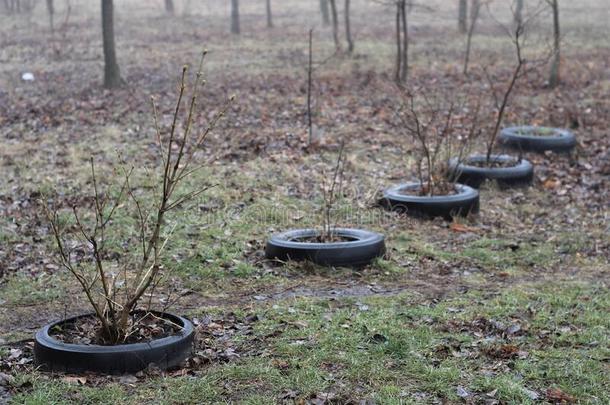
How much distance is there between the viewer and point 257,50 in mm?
26938

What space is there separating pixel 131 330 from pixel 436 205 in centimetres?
530

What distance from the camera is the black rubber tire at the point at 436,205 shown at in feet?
32.4

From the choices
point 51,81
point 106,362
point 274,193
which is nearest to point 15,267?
point 106,362

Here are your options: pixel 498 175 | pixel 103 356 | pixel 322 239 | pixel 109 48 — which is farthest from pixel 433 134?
pixel 103 356

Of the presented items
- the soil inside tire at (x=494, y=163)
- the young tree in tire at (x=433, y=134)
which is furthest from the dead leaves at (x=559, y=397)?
the soil inside tire at (x=494, y=163)

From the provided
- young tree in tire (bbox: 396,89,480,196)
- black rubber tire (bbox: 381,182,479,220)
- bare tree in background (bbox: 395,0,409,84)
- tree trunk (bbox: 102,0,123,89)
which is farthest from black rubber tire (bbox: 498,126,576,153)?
tree trunk (bbox: 102,0,123,89)

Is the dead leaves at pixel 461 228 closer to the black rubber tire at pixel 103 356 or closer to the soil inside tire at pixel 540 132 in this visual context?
the soil inside tire at pixel 540 132

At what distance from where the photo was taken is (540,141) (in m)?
13.2

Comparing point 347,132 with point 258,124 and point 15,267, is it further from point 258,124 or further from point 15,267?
point 15,267

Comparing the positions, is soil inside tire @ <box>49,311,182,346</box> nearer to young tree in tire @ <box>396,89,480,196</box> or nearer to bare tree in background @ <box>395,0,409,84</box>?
young tree in tire @ <box>396,89,480,196</box>

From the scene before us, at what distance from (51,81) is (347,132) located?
9.69 meters

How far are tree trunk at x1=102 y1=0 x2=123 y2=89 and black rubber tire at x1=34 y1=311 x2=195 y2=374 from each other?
14.1 meters

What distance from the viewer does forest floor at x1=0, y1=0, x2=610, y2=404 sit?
16.9 feet

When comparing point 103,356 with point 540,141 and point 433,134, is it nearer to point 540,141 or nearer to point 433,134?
point 540,141
